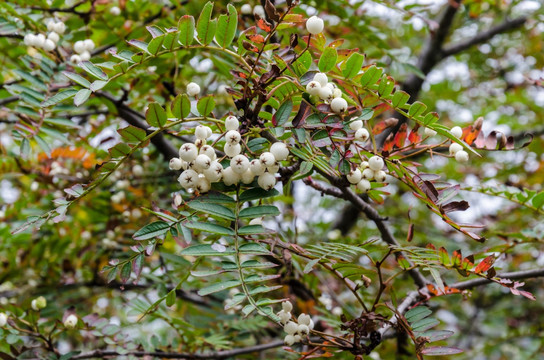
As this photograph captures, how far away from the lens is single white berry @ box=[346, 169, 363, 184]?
0.81 meters

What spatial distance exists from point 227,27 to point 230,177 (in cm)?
26

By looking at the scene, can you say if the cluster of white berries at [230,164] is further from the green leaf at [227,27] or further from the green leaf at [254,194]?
the green leaf at [227,27]

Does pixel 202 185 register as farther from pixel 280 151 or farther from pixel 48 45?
pixel 48 45

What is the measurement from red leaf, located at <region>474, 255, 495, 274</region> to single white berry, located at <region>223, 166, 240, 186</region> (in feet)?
1.49

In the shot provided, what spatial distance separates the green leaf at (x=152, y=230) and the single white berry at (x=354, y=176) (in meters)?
0.32

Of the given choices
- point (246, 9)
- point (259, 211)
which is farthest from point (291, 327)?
point (246, 9)

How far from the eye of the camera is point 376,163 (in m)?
0.79

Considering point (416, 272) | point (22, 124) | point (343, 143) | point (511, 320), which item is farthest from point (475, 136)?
point (511, 320)

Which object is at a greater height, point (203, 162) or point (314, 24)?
point (314, 24)

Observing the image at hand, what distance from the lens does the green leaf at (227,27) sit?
0.79 meters

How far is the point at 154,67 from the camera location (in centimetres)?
133

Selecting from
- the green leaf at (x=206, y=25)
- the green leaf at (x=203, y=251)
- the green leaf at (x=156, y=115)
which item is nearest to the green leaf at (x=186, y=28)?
the green leaf at (x=206, y=25)

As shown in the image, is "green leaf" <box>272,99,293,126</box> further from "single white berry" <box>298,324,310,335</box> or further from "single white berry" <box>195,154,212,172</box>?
"single white berry" <box>298,324,310,335</box>

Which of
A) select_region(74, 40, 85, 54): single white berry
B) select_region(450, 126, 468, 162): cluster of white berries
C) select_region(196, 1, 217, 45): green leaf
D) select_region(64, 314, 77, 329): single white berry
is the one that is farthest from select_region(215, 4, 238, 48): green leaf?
select_region(64, 314, 77, 329): single white berry
